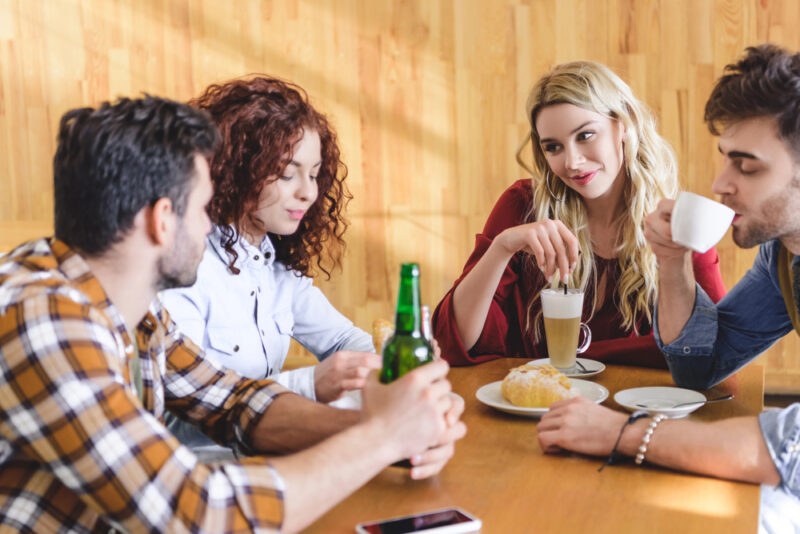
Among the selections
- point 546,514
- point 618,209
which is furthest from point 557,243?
point 546,514

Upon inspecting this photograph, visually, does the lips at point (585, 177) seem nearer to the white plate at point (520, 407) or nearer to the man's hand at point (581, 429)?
the white plate at point (520, 407)

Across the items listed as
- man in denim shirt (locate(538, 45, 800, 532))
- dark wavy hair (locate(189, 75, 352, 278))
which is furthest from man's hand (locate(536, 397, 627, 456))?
dark wavy hair (locate(189, 75, 352, 278))

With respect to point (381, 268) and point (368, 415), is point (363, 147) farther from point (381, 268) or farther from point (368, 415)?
point (368, 415)

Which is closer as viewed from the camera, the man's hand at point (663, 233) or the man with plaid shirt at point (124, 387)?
the man with plaid shirt at point (124, 387)

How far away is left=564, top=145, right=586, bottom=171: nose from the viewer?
206 cm

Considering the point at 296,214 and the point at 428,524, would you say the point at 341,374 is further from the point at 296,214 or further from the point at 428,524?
the point at 296,214

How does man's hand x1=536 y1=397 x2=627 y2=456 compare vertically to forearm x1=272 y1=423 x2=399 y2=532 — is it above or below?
below

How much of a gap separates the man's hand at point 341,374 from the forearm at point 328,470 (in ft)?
1.40

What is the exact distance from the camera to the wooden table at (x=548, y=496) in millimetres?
978

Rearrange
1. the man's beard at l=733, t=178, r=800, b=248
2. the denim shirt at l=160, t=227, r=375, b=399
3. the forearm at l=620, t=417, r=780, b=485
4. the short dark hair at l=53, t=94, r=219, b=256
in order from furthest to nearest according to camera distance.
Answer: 1. the denim shirt at l=160, t=227, r=375, b=399
2. the man's beard at l=733, t=178, r=800, b=248
3. the forearm at l=620, t=417, r=780, b=485
4. the short dark hair at l=53, t=94, r=219, b=256

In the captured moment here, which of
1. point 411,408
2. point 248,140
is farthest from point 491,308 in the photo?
point 411,408

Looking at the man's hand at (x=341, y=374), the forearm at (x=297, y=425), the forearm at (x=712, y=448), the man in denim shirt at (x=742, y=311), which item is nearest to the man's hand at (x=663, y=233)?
the man in denim shirt at (x=742, y=311)

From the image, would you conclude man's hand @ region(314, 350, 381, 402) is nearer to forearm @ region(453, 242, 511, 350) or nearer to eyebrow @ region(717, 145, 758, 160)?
forearm @ region(453, 242, 511, 350)

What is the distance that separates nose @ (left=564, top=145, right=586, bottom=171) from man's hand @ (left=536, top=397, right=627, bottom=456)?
37.7 inches
